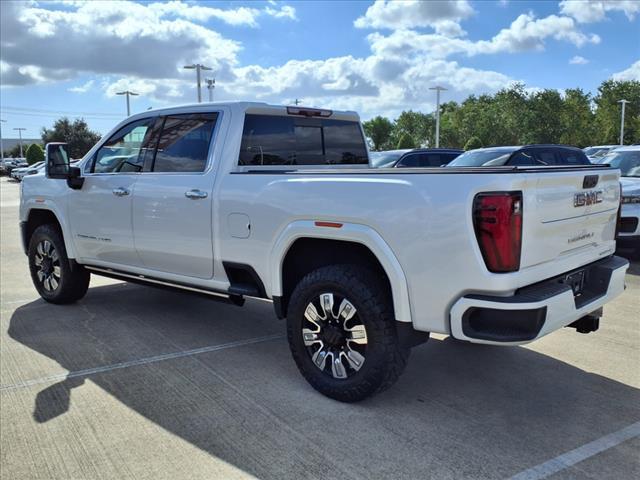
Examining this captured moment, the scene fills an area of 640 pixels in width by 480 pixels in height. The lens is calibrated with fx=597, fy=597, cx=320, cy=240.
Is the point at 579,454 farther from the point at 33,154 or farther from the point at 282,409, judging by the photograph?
the point at 33,154

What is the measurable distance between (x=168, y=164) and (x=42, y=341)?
1883mm

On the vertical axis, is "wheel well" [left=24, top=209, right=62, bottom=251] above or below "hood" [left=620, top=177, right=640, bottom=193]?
below

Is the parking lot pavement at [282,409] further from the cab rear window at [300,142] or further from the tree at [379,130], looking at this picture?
the tree at [379,130]

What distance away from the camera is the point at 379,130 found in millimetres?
80062

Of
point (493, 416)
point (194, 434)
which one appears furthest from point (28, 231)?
point (493, 416)

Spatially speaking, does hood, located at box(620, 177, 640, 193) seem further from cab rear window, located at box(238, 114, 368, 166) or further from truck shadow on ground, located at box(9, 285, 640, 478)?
truck shadow on ground, located at box(9, 285, 640, 478)

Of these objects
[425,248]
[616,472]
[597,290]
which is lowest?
[616,472]

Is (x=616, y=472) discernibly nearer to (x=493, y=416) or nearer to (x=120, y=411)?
(x=493, y=416)

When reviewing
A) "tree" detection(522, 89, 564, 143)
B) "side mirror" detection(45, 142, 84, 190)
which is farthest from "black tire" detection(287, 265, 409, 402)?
"tree" detection(522, 89, 564, 143)

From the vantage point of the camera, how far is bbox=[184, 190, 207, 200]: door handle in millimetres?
4473

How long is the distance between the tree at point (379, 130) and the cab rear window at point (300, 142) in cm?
7344

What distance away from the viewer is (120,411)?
3.72 m

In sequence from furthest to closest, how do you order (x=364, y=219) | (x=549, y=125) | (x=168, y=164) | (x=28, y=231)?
1. (x=549, y=125)
2. (x=28, y=231)
3. (x=168, y=164)
4. (x=364, y=219)

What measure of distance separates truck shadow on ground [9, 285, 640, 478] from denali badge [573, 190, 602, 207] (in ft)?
4.17
